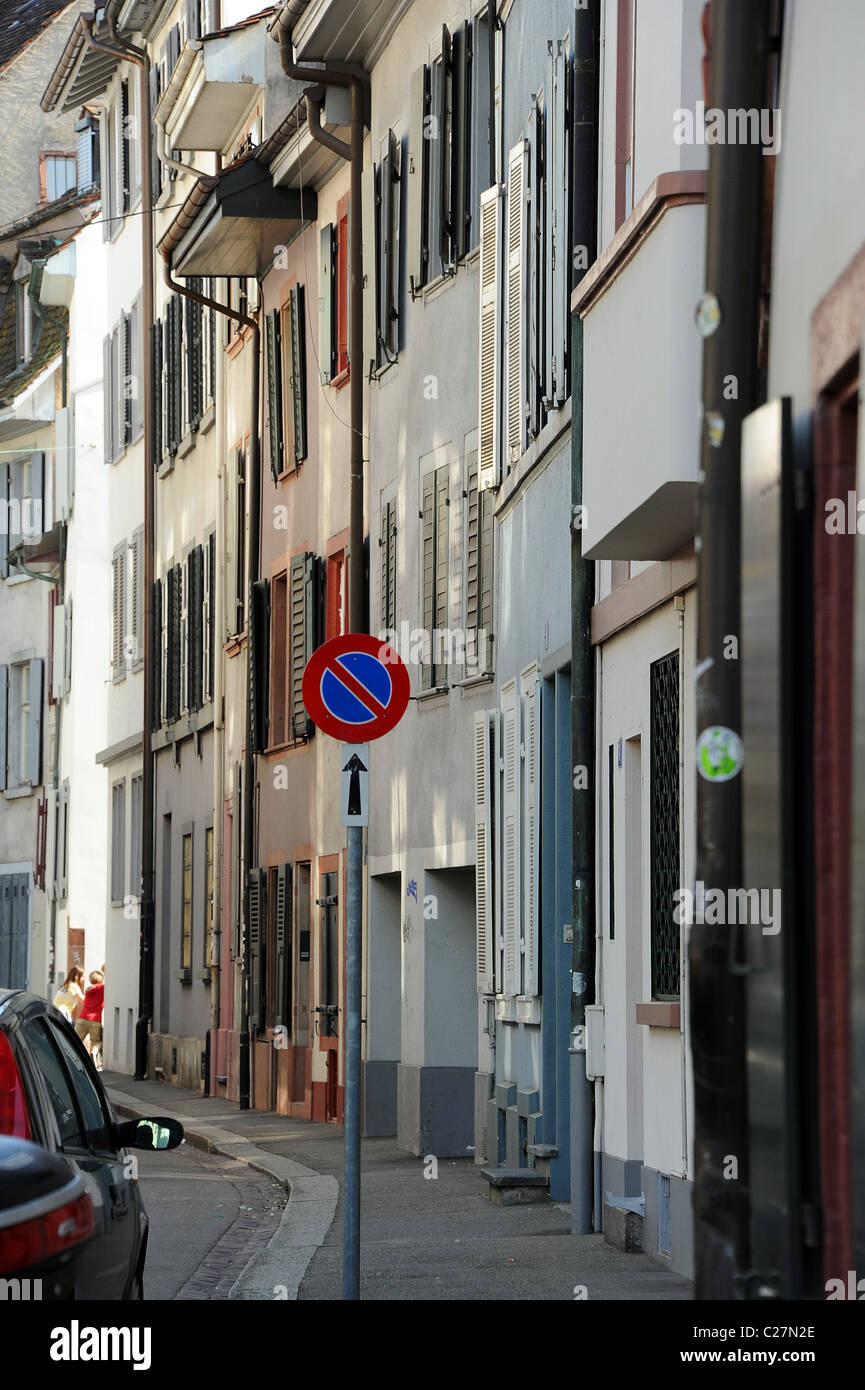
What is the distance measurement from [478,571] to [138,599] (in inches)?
737

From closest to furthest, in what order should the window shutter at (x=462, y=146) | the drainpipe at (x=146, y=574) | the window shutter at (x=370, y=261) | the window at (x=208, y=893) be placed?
the window shutter at (x=462, y=146) < the window shutter at (x=370, y=261) < the window at (x=208, y=893) < the drainpipe at (x=146, y=574)

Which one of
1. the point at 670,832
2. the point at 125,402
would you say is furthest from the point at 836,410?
the point at 125,402

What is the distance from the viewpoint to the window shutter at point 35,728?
4556cm

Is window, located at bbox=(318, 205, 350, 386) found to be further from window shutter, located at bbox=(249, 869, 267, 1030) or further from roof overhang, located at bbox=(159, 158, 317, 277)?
window shutter, located at bbox=(249, 869, 267, 1030)

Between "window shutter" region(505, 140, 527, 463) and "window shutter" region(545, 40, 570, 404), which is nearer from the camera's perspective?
"window shutter" region(545, 40, 570, 404)

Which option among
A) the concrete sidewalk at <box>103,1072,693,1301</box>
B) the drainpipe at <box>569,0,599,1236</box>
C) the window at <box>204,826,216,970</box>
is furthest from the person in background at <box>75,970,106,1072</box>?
the drainpipe at <box>569,0,599,1236</box>

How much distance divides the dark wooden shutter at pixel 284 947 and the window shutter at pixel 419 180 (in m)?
7.55

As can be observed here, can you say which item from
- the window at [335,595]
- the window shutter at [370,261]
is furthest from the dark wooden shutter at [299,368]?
the window shutter at [370,261]

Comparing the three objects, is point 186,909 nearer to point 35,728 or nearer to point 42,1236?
point 35,728

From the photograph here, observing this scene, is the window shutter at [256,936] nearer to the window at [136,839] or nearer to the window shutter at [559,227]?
the window at [136,839]

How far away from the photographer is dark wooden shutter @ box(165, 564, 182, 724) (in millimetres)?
33625

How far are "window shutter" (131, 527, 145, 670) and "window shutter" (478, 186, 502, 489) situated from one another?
18.8 meters
